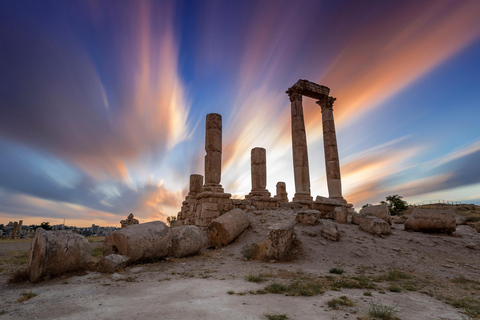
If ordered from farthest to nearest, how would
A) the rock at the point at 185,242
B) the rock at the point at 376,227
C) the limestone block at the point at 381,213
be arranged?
the limestone block at the point at 381,213
the rock at the point at 376,227
the rock at the point at 185,242

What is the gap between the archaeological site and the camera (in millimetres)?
3842

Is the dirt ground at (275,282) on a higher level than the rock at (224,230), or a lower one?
lower

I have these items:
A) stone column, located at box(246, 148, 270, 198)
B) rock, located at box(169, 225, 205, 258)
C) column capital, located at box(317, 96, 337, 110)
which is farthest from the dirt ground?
column capital, located at box(317, 96, 337, 110)

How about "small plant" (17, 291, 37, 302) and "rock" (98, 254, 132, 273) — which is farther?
"rock" (98, 254, 132, 273)

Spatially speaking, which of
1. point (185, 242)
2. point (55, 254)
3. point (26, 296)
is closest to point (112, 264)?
point (55, 254)

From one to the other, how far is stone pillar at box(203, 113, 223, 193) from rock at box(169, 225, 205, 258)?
453 centimetres

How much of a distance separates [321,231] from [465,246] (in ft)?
18.0

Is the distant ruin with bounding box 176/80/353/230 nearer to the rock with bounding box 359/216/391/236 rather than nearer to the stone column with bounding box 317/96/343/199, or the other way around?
the stone column with bounding box 317/96/343/199

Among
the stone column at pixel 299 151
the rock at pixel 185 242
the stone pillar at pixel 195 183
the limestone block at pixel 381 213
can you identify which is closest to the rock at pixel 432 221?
the limestone block at pixel 381 213

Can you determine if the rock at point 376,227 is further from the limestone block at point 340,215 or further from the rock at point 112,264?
the rock at point 112,264

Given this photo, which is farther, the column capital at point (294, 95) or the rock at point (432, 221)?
the column capital at point (294, 95)

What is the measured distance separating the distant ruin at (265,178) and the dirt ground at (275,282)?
3.60 m

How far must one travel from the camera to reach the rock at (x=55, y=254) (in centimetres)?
590

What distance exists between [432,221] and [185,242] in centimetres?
1090
